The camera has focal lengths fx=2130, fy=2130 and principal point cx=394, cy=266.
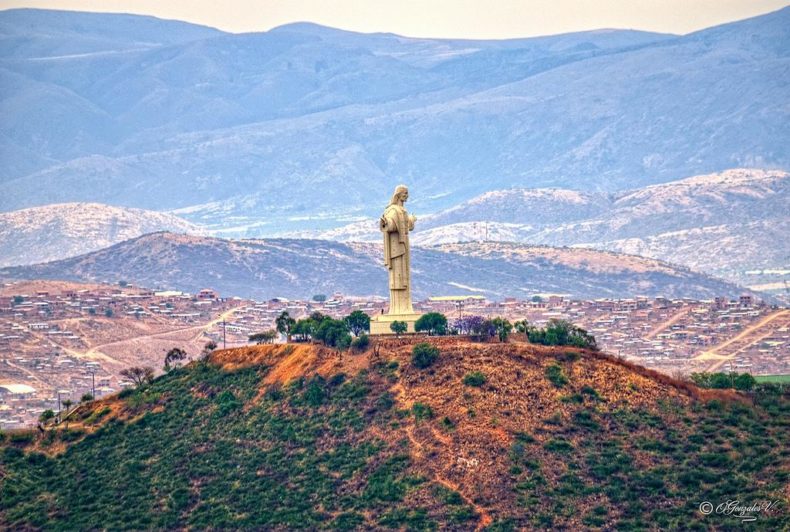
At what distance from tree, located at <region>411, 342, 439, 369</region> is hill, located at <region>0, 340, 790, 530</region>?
0.41 metres

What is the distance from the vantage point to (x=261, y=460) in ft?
277

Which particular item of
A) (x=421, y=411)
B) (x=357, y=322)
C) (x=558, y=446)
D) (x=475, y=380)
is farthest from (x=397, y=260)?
(x=558, y=446)

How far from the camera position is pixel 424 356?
86.5 metres

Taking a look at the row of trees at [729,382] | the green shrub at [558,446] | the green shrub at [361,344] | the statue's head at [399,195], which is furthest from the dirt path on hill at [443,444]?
the row of trees at [729,382]

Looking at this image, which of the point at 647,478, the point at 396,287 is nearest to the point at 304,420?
the point at 396,287

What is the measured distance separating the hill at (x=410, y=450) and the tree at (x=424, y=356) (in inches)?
16.2

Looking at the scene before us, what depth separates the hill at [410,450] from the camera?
76.6 meters

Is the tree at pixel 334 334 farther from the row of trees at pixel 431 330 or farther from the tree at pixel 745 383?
the tree at pixel 745 383

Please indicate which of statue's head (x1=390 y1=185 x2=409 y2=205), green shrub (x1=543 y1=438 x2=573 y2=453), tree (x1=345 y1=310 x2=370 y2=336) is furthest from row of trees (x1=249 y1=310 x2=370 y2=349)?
green shrub (x1=543 y1=438 x2=573 y2=453)

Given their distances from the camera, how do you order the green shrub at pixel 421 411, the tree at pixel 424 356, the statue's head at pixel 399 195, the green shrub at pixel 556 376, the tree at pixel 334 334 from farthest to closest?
the tree at pixel 334 334 → the statue's head at pixel 399 195 → the tree at pixel 424 356 → the green shrub at pixel 556 376 → the green shrub at pixel 421 411

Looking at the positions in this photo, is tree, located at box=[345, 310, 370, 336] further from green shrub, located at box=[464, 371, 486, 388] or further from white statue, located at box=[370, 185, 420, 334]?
green shrub, located at box=[464, 371, 486, 388]

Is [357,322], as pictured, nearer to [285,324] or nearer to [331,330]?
[331,330]

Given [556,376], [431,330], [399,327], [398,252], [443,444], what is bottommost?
[443,444]

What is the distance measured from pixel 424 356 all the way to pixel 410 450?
646cm
